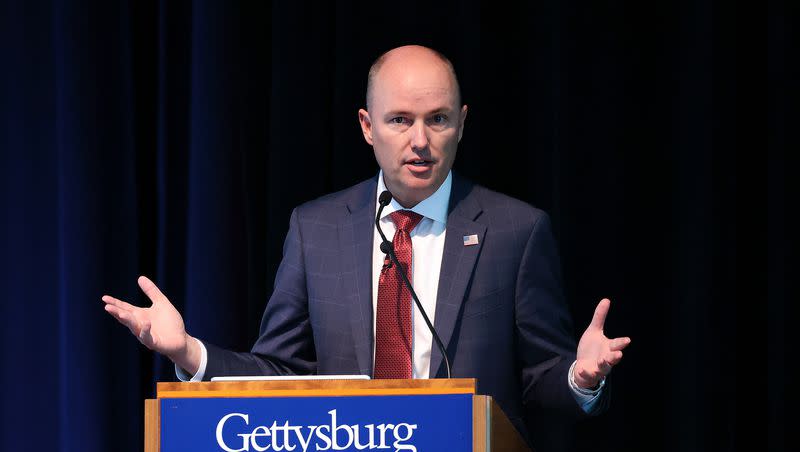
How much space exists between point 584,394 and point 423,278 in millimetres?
502

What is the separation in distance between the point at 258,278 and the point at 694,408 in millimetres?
1215

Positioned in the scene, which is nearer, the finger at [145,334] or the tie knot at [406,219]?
the finger at [145,334]

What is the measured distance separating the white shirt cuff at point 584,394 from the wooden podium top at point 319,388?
0.50 m

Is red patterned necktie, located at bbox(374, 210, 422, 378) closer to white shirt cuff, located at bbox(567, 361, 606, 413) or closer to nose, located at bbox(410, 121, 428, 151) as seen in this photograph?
nose, located at bbox(410, 121, 428, 151)

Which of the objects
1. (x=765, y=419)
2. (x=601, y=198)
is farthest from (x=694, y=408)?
(x=601, y=198)

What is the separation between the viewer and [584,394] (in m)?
2.10

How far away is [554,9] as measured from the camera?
10.0 feet

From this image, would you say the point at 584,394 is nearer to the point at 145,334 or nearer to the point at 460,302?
the point at 460,302

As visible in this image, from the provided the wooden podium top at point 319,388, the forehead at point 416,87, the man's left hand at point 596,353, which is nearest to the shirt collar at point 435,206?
the forehead at point 416,87

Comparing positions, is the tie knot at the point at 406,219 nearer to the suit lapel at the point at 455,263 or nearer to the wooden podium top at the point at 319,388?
the suit lapel at the point at 455,263

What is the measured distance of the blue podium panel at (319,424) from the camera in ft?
5.37

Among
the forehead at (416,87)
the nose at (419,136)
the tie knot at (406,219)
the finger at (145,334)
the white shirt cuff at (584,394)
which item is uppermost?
the forehead at (416,87)

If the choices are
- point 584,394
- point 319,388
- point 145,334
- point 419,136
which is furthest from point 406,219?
point 319,388

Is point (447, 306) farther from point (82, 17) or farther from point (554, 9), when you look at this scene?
point (82, 17)
